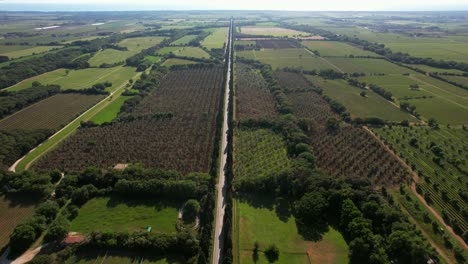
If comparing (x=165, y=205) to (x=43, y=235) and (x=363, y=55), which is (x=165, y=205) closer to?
(x=43, y=235)

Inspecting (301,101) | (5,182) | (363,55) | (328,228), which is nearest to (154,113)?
(5,182)

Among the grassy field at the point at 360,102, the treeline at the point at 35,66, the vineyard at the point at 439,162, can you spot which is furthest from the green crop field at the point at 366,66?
the treeline at the point at 35,66

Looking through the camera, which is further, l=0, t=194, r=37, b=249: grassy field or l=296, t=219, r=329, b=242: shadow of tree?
l=0, t=194, r=37, b=249: grassy field

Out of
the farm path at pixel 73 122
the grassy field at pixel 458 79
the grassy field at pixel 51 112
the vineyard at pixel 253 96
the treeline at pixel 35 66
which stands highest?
the treeline at pixel 35 66

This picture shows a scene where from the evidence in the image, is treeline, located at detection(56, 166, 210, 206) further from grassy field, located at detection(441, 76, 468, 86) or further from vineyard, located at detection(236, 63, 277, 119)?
grassy field, located at detection(441, 76, 468, 86)

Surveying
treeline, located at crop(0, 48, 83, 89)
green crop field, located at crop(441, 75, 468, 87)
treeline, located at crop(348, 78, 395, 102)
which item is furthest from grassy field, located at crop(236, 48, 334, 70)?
treeline, located at crop(0, 48, 83, 89)

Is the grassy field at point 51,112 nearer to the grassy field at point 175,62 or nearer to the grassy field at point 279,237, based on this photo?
the grassy field at point 175,62
